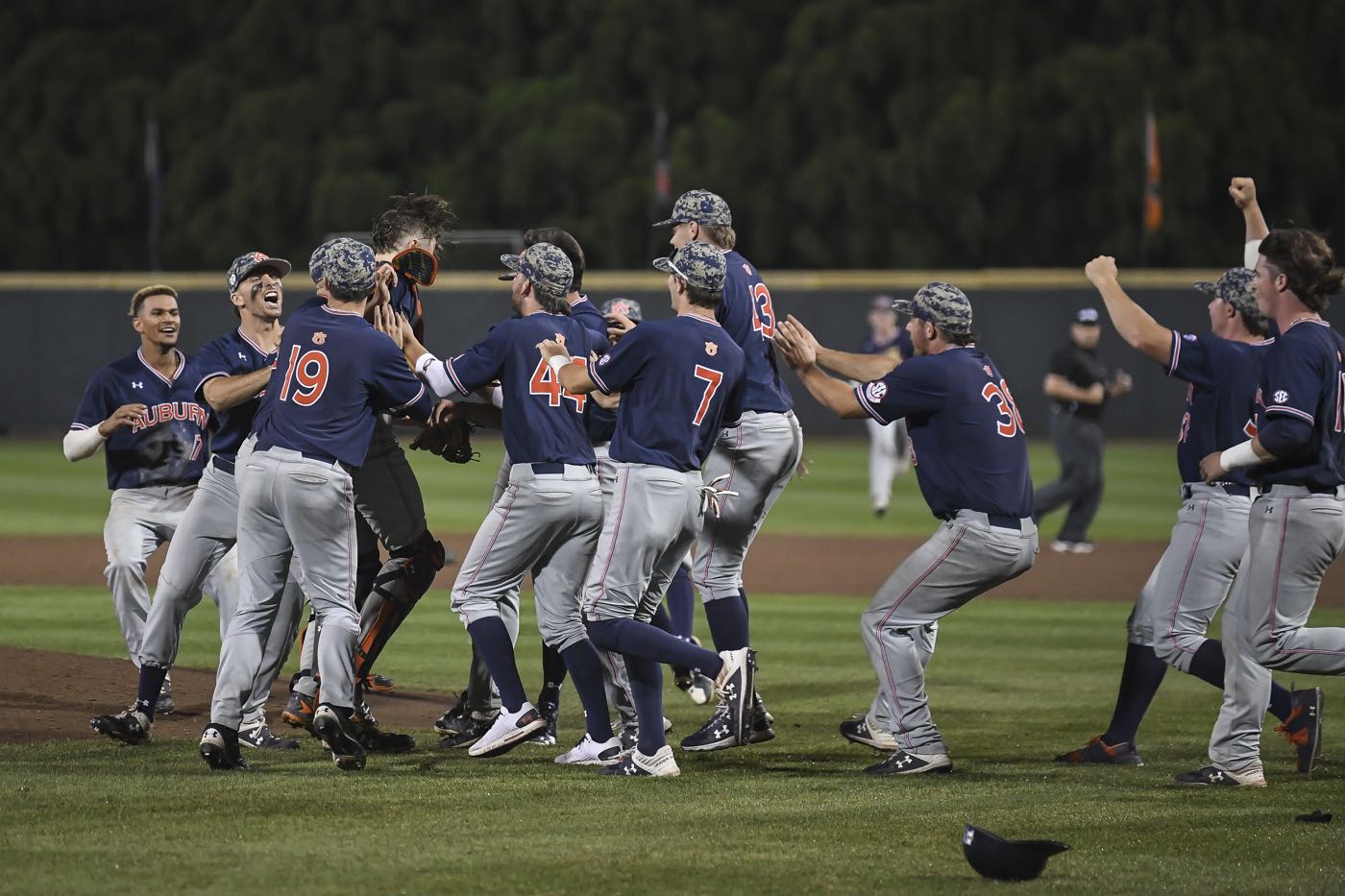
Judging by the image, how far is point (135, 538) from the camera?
8.33 meters

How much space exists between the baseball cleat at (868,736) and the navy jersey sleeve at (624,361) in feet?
5.97

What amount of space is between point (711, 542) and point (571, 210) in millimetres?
30138

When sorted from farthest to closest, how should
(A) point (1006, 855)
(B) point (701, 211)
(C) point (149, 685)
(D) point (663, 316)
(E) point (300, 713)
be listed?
(D) point (663, 316) < (B) point (701, 211) < (C) point (149, 685) < (E) point (300, 713) < (A) point (1006, 855)

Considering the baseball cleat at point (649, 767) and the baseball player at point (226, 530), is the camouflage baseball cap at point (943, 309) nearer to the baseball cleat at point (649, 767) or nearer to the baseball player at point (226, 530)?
the baseball cleat at point (649, 767)

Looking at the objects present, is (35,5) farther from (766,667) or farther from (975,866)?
(975,866)

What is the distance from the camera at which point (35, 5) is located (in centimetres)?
3938

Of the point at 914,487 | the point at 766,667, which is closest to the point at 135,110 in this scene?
the point at 914,487

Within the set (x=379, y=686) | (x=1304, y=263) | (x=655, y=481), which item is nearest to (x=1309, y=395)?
(x=1304, y=263)

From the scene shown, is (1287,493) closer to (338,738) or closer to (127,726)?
(338,738)

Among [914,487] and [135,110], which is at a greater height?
[135,110]

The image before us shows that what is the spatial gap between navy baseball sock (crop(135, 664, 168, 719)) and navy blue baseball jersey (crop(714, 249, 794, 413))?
110 inches

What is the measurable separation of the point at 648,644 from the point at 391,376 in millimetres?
1406

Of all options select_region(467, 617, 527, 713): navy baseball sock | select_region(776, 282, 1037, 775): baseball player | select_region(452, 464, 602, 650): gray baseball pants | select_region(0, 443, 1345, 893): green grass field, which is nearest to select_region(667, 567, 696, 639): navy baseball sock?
select_region(0, 443, 1345, 893): green grass field

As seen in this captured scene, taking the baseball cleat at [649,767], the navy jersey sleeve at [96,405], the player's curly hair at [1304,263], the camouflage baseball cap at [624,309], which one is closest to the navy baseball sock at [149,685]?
the navy jersey sleeve at [96,405]
